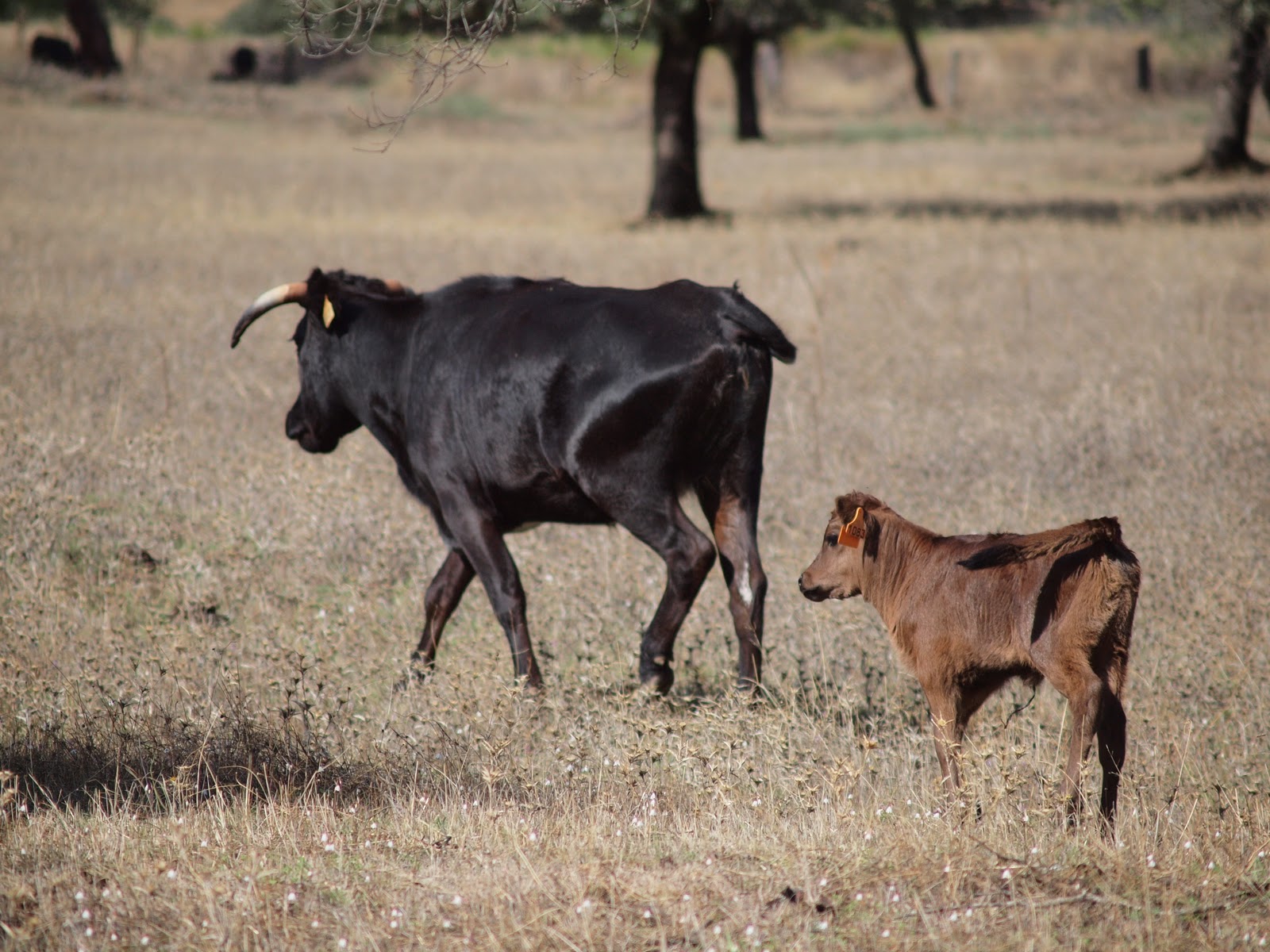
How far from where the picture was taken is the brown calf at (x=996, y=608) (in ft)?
14.5

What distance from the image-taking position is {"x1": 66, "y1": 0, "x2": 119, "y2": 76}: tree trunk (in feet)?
154

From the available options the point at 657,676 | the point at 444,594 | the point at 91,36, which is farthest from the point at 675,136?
the point at 91,36

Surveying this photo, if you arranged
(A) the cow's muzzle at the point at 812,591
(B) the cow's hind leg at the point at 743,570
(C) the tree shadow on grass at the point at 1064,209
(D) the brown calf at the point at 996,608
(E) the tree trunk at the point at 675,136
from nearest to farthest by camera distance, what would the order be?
(D) the brown calf at the point at 996,608
(A) the cow's muzzle at the point at 812,591
(B) the cow's hind leg at the point at 743,570
(C) the tree shadow on grass at the point at 1064,209
(E) the tree trunk at the point at 675,136

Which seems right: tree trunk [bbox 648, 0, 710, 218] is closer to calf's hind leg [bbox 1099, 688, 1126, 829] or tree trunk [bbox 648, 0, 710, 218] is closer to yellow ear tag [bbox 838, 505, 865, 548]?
yellow ear tag [bbox 838, 505, 865, 548]

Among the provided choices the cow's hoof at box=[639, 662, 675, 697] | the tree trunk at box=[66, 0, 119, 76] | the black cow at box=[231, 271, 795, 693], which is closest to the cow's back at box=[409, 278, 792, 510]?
the black cow at box=[231, 271, 795, 693]

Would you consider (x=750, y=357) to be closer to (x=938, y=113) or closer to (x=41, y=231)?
(x=41, y=231)

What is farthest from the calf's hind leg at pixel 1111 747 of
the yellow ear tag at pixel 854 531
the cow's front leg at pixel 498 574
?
the cow's front leg at pixel 498 574

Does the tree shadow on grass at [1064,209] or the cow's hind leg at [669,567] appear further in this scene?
the tree shadow on grass at [1064,209]

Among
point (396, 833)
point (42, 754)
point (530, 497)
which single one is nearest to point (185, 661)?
point (42, 754)

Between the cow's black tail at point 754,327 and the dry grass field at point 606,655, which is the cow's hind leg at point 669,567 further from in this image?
the cow's black tail at point 754,327

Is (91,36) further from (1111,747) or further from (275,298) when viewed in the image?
(1111,747)

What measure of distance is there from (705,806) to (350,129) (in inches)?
1412

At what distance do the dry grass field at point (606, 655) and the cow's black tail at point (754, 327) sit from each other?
1.39m

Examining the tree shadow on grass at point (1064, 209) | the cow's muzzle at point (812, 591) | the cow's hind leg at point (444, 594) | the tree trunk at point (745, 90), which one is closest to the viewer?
the cow's muzzle at point (812, 591)
